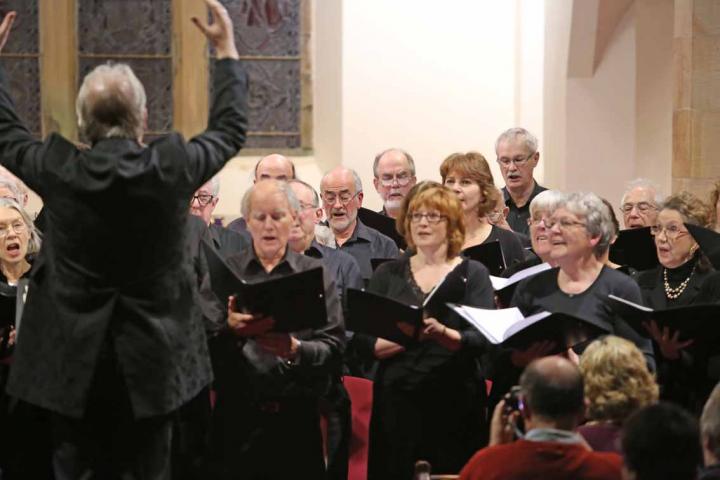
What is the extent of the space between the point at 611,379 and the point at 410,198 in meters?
1.40

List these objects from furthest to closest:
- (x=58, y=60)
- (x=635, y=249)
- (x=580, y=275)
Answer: (x=58, y=60), (x=635, y=249), (x=580, y=275)

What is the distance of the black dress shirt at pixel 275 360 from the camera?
188 inches

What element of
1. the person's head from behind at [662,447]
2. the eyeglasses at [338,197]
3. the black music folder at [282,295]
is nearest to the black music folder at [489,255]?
the eyeglasses at [338,197]

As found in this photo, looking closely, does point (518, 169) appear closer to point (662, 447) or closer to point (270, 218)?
point (270, 218)

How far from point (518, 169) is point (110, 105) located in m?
3.57

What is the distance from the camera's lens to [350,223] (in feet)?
21.2

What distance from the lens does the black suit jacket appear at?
3.71 meters

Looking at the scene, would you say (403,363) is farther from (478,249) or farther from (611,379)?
(611,379)

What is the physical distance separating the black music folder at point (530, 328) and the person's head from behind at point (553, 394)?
92cm

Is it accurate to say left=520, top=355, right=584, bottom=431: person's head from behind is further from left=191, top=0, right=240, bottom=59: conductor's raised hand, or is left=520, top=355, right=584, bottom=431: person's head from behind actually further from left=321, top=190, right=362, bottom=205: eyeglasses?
left=321, top=190, right=362, bottom=205: eyeglasses

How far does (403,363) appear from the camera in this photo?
4902 millimetres

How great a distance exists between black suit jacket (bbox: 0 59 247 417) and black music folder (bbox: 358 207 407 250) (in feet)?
9.06

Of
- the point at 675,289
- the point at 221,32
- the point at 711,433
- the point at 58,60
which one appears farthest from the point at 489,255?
the point at 58,60

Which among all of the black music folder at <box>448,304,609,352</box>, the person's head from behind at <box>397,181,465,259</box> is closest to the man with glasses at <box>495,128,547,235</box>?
the person's head from behind at <box>397,181,465,259</box>
